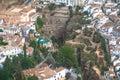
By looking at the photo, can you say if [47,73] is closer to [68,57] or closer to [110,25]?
[68,57]

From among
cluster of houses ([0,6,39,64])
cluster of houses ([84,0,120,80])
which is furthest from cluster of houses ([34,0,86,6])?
cluster of houses ([0,6,39,64])

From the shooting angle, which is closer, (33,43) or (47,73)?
(47,73)

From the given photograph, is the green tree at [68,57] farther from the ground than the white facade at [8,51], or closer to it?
closer to it

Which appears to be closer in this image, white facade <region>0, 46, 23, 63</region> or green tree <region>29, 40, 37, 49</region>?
white facade <region>0, 46, 23, 63</region>

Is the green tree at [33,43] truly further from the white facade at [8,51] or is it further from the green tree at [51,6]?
the green tree at [51,6]

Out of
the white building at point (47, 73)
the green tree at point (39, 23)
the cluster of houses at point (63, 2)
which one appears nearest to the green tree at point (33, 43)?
the white building at point (47, 73)

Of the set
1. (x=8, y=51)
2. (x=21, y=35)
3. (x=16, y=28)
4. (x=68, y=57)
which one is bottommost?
(x=68, y=57)

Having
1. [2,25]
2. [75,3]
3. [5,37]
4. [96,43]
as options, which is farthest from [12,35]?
[75,3]

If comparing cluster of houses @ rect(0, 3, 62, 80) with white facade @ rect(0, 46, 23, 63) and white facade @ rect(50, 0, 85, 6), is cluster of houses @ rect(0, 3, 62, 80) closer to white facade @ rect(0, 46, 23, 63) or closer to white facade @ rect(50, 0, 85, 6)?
white facade @ rect(0, 46, 23, 63)

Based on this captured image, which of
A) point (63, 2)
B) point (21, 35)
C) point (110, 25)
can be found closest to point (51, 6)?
point (63, 2)
